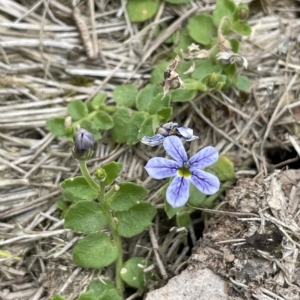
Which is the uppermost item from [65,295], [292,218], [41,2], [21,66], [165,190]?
[41,2]

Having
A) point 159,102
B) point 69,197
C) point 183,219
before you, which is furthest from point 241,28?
point 69,197

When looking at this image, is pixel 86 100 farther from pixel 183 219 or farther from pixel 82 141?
pixel 183 219

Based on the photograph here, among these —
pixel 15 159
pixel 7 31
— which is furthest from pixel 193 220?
pixel 7 31

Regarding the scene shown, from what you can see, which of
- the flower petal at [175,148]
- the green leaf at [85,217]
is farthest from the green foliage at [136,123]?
the flower petal at [175,148]

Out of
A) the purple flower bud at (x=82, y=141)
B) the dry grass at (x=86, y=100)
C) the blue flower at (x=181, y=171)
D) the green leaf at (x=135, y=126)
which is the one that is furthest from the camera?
the green leaf at (x=135, y=126)

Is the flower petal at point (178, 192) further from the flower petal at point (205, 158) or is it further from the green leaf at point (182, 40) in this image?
the green leaf at point (182, 40)

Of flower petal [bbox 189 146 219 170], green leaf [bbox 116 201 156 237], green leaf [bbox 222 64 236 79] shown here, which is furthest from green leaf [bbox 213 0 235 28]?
green leaf [bbox 116 201 156 237]

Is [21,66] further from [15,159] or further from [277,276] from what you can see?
[277,276]
